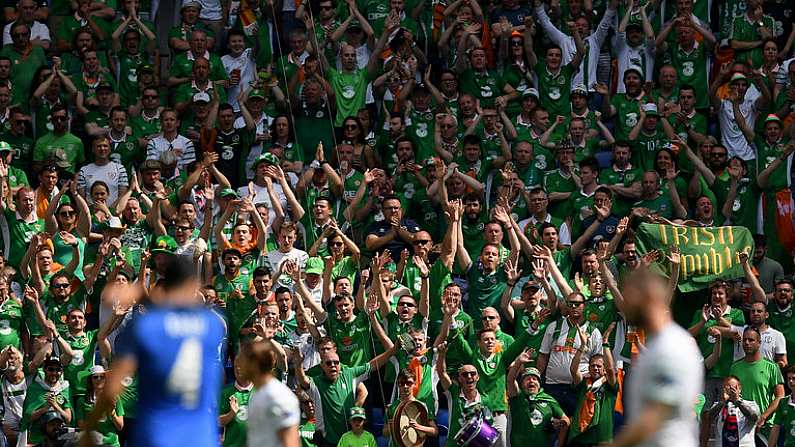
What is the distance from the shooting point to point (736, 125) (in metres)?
19.0

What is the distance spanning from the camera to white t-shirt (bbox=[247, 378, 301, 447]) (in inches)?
355

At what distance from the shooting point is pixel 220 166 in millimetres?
18641

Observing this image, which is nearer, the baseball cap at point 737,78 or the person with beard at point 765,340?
the person with beard at point 765,340

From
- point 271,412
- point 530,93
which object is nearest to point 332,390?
point 530,93

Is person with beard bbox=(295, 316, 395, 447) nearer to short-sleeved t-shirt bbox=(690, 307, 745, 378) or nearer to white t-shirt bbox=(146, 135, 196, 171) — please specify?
short-sleeved t-shirt bbox=(690, 307, 745, 378)

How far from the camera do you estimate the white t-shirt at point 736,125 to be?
18906 mm

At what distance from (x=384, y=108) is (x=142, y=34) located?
3287 millimetres

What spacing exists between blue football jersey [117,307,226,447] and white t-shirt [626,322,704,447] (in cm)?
229

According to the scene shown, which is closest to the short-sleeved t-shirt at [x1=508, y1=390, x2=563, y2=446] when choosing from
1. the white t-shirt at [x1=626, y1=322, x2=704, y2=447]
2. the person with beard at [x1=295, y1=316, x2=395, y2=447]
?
the person with beard at [x1=295, y1=316, x2=395, y2=447]

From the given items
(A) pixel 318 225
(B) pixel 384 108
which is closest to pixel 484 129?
(B) pixel 384 108

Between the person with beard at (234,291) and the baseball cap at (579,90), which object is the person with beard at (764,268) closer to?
the baseball cap at (579,90)

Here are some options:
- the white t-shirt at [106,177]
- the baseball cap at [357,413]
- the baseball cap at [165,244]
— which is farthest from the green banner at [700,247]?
the white t-shirt at [106,177]

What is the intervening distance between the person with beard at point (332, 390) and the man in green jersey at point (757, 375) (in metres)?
3.41

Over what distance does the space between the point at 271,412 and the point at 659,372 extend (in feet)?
7.41
